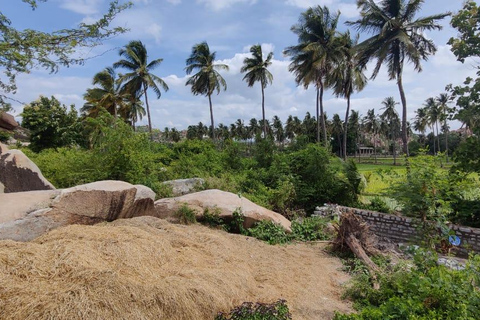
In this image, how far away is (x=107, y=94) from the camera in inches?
1073

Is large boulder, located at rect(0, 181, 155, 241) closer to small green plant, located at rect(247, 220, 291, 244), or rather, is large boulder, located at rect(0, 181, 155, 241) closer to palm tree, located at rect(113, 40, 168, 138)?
small green plant, located at rect(247, 220, 291, 244)

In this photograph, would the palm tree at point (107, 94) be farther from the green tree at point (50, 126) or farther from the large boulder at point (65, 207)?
the large boulder at point (65, 207)

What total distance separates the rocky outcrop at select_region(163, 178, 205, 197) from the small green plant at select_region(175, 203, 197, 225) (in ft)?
7.06

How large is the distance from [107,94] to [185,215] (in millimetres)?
23065

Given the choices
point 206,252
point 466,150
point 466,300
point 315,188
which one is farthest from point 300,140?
point 466,300

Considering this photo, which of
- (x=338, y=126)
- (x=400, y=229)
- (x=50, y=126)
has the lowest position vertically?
(x=400, y=229)

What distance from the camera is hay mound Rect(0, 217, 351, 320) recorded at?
3.11m

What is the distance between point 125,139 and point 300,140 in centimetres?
870

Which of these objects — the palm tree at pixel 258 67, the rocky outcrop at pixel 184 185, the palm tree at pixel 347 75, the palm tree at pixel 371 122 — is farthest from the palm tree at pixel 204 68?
the palm tree at pixel 371 122

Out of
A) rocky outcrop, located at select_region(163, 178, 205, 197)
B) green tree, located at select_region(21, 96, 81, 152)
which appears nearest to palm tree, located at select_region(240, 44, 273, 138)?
green tree, located at select_region(21, 96, 81, 152)

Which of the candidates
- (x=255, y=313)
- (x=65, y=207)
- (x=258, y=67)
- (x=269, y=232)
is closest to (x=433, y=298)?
(x=255, y=313)

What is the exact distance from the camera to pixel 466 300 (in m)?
3.30

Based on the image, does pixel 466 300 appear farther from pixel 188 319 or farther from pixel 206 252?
pixel 206 252

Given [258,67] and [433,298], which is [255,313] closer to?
[433,298]
